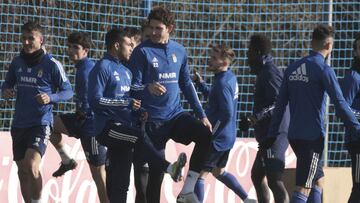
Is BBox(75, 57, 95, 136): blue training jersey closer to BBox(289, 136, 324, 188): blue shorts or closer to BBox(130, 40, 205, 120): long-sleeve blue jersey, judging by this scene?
BBox(130, 40, 205, 120): long-sleeve blue jersey

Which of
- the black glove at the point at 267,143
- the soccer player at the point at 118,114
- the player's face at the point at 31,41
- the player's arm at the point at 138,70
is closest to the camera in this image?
the soccer player at the point at 118,114

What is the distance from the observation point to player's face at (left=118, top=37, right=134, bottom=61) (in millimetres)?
11023

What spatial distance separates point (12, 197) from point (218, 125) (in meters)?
2.67

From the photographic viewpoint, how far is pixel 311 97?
10.1 m

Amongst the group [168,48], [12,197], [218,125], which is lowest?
[12,197]

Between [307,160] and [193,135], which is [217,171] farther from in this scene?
[307,160]

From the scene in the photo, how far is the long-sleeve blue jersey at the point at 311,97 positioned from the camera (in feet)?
32.8

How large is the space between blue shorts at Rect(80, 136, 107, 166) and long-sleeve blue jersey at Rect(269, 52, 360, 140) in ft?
8.94

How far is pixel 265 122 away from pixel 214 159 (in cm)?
73

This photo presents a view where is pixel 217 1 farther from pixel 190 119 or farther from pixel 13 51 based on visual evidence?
pixel 190 119

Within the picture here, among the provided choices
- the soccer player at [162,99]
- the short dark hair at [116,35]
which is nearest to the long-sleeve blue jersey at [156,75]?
the soccer player at [162,99]

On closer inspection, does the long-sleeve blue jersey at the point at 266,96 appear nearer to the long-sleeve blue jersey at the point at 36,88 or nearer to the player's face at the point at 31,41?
the long-sleeve blue jersey at the point at 36,88

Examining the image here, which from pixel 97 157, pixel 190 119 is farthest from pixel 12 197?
pixel 190 119

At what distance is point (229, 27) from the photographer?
1628cm
